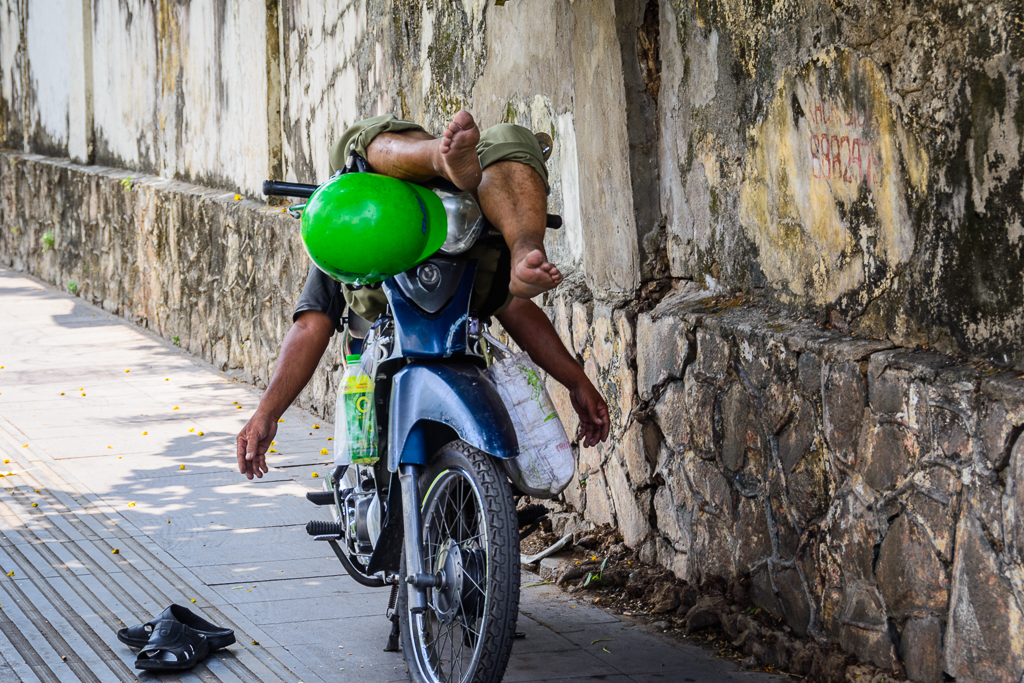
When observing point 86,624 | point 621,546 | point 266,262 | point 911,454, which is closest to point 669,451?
point 621,546

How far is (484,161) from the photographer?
3.33 m

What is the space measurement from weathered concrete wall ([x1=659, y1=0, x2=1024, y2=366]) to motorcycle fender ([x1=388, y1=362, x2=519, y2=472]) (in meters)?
1.10

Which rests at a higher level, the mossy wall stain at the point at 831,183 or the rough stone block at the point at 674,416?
the mossy wall stain at the point at 831,183

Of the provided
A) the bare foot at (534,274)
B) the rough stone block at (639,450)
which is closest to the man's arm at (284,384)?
the bare foot at (534,274)

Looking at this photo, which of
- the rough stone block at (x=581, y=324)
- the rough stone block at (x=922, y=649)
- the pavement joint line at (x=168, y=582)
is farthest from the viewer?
the rough stone block at (x=581, y=324)

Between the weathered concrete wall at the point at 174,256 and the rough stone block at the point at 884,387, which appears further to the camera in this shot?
the weathered concrete wall at the point at 174,256

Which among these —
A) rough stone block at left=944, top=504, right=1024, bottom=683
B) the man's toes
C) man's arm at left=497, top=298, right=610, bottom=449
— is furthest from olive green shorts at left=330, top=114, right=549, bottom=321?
rough stone block at left=944, top=504, right=1024, bottom=683

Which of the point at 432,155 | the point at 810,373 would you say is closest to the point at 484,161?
the point at 432,155

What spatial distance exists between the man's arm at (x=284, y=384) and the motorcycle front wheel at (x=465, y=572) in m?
0.52

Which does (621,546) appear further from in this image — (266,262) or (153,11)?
(153,11)

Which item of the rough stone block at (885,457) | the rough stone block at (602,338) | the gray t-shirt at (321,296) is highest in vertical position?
the gray t-shirt at (321,296)

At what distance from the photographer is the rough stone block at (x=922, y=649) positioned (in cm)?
325

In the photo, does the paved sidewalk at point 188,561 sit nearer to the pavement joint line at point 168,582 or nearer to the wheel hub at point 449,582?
the pavement joint line at point 168,582

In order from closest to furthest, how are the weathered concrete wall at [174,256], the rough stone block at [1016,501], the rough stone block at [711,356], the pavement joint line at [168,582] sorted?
the rough stone block at [1016,501]
the pavement joint line at [168,582]
the rough stone block at [711,356]
the weathered concrete wall at [174,256]
